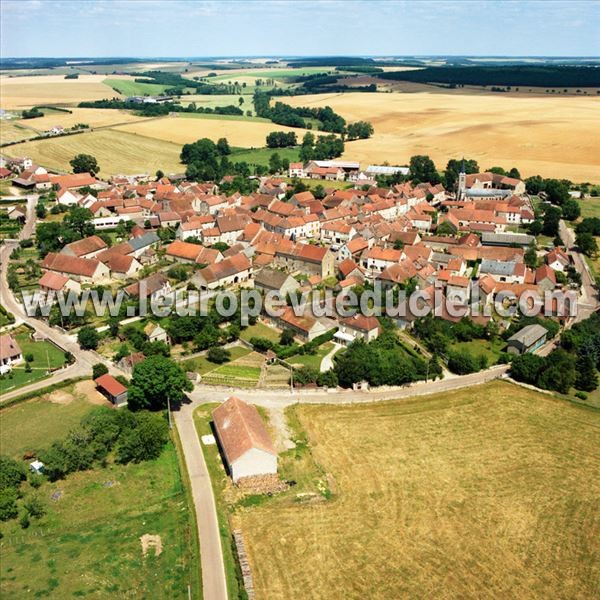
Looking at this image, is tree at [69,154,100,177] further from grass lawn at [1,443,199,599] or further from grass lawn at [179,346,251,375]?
grass lawn at [1,443,199,599]

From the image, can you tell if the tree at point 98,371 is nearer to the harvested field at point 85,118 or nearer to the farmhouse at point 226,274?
the farmhouse at point 226,274

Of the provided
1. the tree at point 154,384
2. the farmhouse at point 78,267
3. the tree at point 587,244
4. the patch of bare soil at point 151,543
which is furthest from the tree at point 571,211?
the patch of bare soil at point 151,543

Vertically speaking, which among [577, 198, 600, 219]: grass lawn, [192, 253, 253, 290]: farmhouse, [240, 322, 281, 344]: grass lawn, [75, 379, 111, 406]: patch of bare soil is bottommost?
[75, 379, 111, 406]: patch of bare soil

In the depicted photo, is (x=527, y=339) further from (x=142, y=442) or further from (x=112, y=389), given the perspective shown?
(x=112, y=389)

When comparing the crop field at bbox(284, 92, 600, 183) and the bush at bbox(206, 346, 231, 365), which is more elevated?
the crop field at bbox(284, 92, 600, 183)

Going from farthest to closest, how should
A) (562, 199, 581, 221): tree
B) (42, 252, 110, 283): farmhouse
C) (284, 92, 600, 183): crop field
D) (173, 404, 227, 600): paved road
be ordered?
(284, 92, 600, 183): crop field < (562, 199, 581, 221): tree < (42, 252, 110, 283): farmhouse < (173, 404, 227, 600): paved road

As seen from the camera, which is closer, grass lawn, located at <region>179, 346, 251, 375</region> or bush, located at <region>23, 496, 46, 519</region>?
bush, located at <region>23, 496, 46, 519</region>

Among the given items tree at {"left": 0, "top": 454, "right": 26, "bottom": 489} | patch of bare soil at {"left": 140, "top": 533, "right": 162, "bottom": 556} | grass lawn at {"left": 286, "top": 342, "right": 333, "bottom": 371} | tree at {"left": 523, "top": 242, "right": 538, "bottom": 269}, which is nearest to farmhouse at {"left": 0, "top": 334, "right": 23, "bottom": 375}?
tree at {"left": 0, "top": 454, "right": 26, "bottom": 489}
